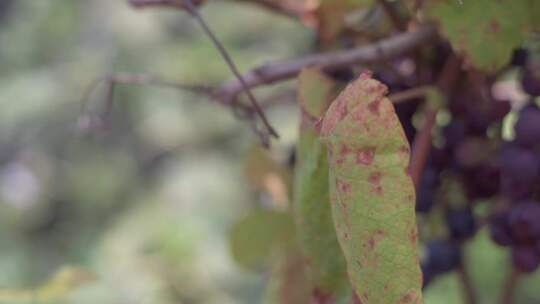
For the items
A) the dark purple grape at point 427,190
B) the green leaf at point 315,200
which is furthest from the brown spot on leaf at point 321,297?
the dark purple grape at point 427,190

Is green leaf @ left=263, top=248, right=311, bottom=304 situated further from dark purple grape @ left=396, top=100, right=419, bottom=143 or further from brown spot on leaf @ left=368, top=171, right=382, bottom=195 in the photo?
brown spot on leaf @ left=368, top=171, right=382, bottom=195

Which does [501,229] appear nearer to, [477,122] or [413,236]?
[477,122]

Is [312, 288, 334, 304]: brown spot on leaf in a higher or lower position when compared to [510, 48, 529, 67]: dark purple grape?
lower

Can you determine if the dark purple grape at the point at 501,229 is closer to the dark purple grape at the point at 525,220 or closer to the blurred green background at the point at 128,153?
the dark purple grape at the point at 525,220

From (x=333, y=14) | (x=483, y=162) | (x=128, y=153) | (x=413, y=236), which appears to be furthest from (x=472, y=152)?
(x=128, y=153)

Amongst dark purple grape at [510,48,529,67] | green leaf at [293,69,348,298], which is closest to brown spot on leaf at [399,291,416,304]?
green leaf at [293,69,348,298]

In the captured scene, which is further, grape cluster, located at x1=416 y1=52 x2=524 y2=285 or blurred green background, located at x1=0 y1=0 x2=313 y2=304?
blurred green background, located at x1=0 y1=0 x2=313 y2=304
